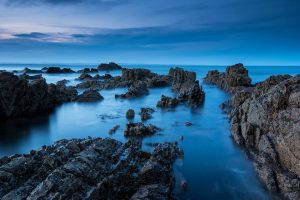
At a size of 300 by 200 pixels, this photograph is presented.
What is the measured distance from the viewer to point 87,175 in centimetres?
1438

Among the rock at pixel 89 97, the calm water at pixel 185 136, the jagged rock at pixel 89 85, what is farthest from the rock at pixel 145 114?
the jagged rock at pixel 89 85

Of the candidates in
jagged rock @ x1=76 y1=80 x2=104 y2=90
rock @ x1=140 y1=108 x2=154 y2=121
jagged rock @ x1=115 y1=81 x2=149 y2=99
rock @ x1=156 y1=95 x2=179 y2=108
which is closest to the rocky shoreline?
rock @ x1=140 y1=108 x2=154 y2=121

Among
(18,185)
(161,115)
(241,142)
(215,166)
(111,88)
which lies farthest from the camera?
(111,88)

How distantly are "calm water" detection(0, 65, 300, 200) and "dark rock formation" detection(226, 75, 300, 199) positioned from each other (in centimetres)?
96

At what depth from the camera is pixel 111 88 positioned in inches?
3056

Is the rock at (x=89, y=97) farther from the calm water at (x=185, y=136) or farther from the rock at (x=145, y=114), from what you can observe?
the rock at (x=145, y=114)

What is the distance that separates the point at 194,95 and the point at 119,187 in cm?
3964

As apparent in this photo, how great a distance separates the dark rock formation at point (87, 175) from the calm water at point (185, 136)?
2560mm

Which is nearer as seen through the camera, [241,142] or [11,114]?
[241,142]

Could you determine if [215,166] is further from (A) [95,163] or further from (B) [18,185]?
(B) [18,185]

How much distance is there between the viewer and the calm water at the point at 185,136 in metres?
19.1

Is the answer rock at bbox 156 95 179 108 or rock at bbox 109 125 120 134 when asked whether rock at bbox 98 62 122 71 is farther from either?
rock at bbox 109 125 120 134

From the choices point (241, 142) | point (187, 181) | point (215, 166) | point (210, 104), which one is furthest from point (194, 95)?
point (187, 181)

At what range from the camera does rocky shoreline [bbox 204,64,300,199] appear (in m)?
17.3
